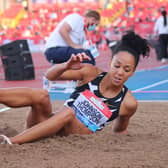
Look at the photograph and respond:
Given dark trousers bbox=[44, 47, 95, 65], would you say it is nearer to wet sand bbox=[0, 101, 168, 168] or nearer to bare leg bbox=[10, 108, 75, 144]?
wet sand bbox=[0, 101, 168, 168]

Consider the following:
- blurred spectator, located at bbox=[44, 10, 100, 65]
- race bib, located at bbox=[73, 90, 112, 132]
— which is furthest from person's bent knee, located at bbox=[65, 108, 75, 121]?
blurred spectator, located at bbox=[44, 10, 100, 65]

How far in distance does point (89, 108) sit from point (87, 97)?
105 mm

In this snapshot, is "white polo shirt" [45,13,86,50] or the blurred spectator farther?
"white polo shirt" [45,13,86,50]

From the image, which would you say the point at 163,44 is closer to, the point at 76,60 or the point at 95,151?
the point at 76,60

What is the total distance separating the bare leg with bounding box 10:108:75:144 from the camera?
181 inches

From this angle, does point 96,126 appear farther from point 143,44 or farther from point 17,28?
point 17,28

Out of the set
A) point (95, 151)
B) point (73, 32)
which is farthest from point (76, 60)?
point (73, 32)

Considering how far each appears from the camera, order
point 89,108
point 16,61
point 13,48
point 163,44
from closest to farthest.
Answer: point 89,108, point 13,48, point 16,61, point 163,44

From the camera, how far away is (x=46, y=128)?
15.2 feet

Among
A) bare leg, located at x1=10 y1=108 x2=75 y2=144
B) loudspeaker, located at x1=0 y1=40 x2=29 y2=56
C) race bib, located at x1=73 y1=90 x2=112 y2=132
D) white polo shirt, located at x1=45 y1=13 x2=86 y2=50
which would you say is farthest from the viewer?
loudspeaker, located at x1=0 y1=40 x2=29 y2=56

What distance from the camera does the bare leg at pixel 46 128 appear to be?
4.60 metres

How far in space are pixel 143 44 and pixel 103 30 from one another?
20.3 metres

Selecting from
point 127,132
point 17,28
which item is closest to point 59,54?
point 127,132

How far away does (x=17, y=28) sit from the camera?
88.0ft
